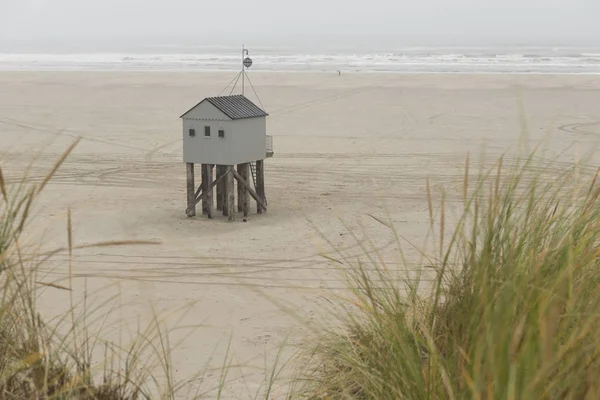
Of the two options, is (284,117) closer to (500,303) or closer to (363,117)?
(363,117)

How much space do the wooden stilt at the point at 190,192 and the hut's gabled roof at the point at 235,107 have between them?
905 millimetres

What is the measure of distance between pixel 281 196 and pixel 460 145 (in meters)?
7.55

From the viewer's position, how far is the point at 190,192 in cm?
1508

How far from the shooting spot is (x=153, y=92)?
37469 millimetres

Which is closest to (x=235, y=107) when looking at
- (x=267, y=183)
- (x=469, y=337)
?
(x=267, y=183)

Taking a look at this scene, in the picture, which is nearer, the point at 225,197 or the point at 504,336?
the point at 504,336

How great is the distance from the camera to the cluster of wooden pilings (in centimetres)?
1491

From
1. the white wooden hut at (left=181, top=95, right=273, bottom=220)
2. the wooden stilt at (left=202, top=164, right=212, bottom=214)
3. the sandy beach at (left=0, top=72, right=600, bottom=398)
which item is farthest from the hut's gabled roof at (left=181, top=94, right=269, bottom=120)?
the sandy beach at (left=0, top=72, right=600, bottom=398)

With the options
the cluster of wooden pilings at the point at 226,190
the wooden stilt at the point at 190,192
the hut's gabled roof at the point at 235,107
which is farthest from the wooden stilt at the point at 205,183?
the hut's gabled roof at the point at 235,107

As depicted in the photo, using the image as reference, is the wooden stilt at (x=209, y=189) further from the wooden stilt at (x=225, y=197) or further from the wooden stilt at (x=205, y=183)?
the wooden stilt at (x=225, y=197)

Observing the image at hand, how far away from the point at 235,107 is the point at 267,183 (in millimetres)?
4046

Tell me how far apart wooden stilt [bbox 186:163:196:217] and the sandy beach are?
0.23 metres

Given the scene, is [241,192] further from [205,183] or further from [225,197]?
[205,183]

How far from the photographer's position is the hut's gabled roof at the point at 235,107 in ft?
47.3
